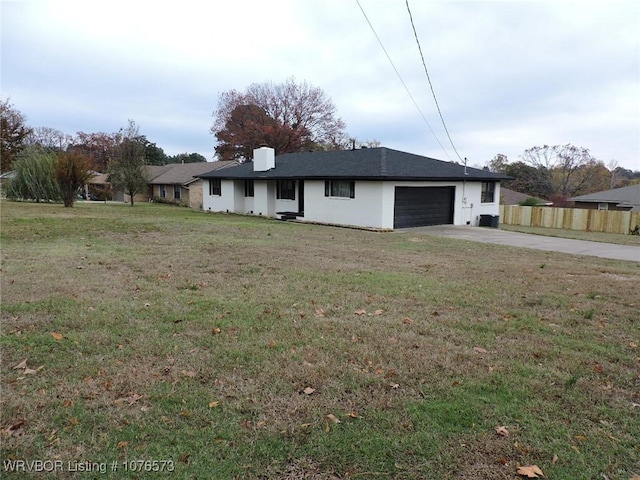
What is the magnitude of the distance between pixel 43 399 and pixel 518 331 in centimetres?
458

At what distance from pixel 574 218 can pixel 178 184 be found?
33.3 m

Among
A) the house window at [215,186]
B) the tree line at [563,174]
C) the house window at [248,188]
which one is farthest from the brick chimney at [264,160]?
the tree line at [563,174]

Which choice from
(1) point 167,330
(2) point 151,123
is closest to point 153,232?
(1) point 167,330

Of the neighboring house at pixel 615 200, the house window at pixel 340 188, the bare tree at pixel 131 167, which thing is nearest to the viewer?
the house window at pixel 340 188

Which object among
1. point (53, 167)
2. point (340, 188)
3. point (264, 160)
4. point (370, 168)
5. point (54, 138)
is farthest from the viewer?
point (54, 138)

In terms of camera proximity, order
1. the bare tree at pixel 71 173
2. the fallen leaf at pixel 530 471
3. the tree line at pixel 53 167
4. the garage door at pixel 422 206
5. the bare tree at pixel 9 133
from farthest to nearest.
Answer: the bare tree at pixel 9 133 < the tree line at pixel 53 167 < the bare tree at pixel 71 173 < the garage door at pixel 422 206 < the fallen leaf at pixel 530 471

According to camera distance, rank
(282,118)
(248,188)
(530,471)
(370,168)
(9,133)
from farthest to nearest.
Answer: (282,118), (9,133), (248,188), (370,168), (530,471)

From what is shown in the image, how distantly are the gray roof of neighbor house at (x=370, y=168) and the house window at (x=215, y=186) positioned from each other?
11.3 feet

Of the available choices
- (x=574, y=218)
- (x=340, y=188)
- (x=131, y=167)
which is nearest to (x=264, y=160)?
(x=340, y=188)

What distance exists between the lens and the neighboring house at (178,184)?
39.0 meters

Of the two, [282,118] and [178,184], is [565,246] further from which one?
[282,118]

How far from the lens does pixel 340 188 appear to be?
2075 centimetres

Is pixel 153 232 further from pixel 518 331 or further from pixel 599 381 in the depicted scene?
pixel 599 381

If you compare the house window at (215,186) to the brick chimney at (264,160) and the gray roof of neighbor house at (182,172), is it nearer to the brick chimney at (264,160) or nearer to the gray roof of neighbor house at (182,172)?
the brick chimney at (264,160)
